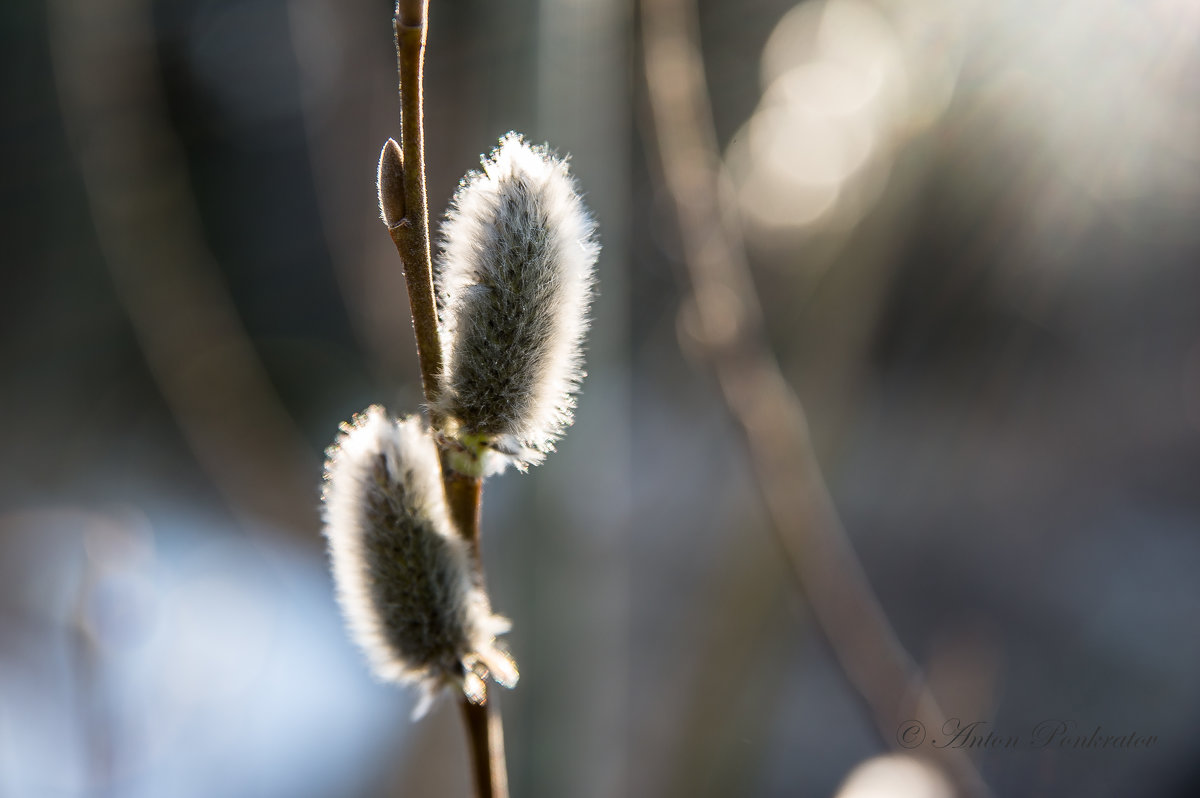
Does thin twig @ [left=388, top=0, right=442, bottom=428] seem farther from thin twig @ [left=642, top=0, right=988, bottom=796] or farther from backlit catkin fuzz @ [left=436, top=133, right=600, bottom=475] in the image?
thin twig @ [left=642, top=0, right=988, bottom=796]

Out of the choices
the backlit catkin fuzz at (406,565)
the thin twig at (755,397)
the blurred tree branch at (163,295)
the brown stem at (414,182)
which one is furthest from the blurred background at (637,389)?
the brown stem at (414,182)

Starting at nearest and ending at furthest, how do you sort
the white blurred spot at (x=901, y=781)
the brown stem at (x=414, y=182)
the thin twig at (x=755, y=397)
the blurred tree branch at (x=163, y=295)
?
1. the brown stem at (x=414, y=182)
2. the white blurred spot at (x=901, y=781)
3. the thin twig at (x=755, y=397)
4. the blurred tree branch at (x=163, y=295)

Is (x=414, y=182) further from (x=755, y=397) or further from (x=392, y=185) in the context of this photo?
(x=755, y=397)

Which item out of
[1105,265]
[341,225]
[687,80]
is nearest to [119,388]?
[341,225]

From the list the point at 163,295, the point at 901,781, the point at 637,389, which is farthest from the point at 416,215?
the point at 637,389

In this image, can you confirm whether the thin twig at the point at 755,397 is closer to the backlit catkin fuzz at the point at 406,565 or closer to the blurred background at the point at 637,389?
the blurred background at the point at 637,389

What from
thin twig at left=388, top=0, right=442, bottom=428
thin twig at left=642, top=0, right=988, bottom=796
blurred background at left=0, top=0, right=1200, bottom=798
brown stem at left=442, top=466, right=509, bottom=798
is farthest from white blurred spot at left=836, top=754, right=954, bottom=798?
thin twig at left=388, top=0, right=442, bottom=428
